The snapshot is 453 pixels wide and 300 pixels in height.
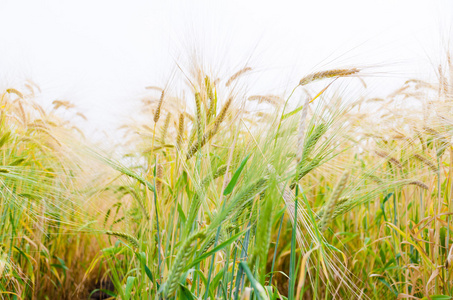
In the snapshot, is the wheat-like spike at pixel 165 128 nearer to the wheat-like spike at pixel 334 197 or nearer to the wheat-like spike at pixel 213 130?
the wheat-like spike at pixel 213 130

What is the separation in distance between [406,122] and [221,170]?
2.87ft

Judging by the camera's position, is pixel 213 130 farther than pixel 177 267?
Yes

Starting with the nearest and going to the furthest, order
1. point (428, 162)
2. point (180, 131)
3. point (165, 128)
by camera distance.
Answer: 1. point (180, 131)
2. point (165, 128)
3. point (428, 162)

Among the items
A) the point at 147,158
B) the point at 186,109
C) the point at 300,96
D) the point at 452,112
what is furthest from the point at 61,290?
the point at 452,112

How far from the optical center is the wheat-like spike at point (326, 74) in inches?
39.9

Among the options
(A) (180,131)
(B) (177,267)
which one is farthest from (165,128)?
(B) (177,267)

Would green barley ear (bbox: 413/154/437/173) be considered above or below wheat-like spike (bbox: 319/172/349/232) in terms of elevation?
above

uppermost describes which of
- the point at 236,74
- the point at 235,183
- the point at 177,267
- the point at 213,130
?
the point at 236,74

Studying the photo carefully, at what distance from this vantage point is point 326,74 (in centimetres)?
102

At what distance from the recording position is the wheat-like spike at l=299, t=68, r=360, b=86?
1013 millimetres

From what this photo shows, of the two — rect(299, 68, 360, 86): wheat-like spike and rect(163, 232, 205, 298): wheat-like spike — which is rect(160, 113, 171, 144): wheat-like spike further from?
rect(163, 232, 205, 298): wheat-like spike

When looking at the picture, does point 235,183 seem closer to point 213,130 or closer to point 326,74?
point 213,130

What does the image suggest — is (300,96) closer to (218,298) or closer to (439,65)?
(218,298)

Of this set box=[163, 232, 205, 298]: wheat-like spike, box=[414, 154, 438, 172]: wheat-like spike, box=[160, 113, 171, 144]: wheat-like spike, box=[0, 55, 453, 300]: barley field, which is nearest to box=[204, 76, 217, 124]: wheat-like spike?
box=[0, 55, 453, 300]: barley field
